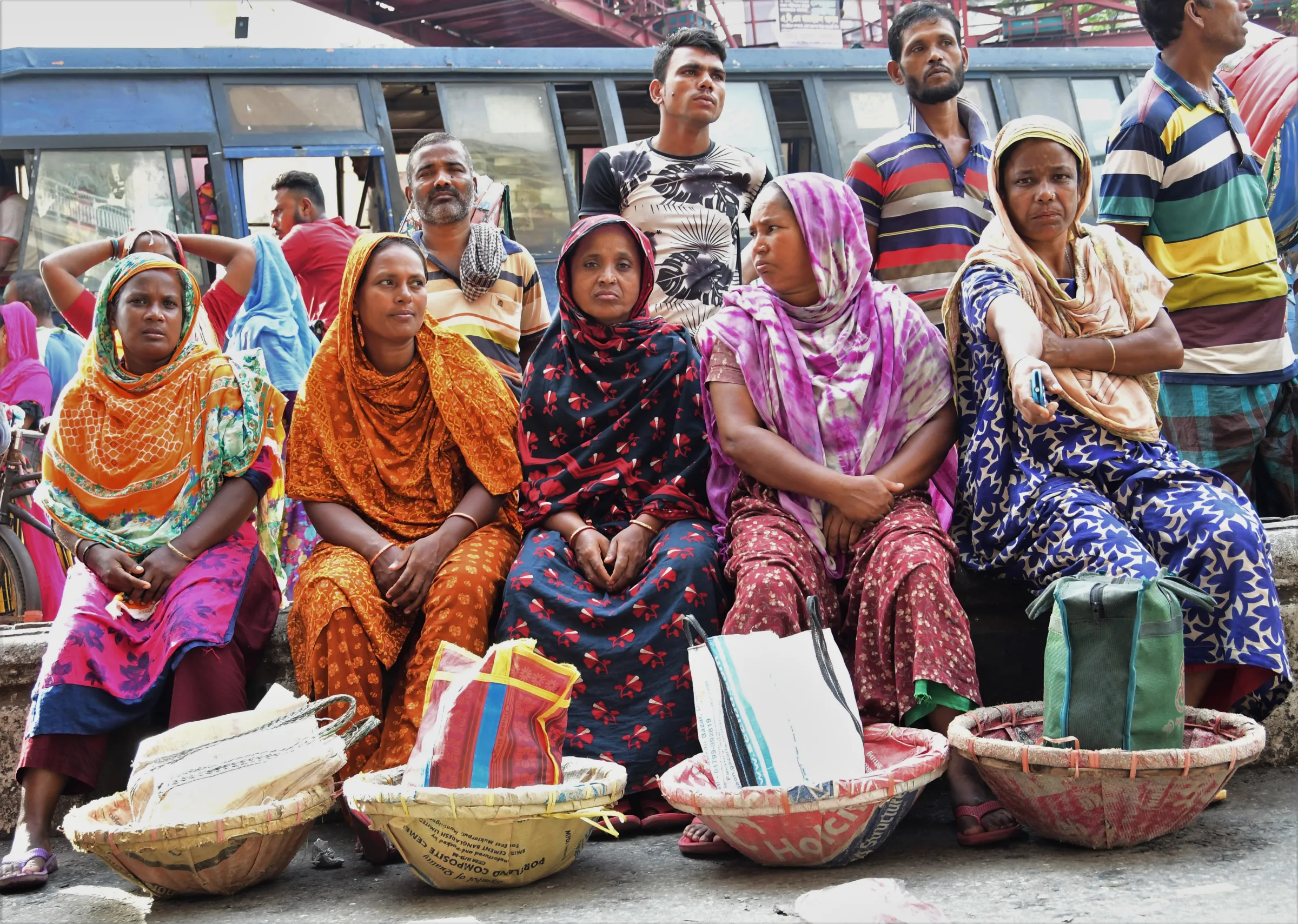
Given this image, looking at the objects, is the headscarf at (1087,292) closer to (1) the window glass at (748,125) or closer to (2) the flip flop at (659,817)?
(2) the flip flop at (659,817)

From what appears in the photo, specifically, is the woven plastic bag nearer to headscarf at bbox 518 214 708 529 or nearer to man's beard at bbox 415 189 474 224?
headscarf at bbox 518 214 708 529

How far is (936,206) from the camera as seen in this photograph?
12.8 ft

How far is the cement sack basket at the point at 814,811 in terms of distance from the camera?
2.27 m

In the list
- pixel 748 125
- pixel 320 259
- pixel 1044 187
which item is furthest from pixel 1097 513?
pixel 748 125

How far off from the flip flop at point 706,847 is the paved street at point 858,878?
2 cm

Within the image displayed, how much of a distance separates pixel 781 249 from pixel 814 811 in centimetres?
154

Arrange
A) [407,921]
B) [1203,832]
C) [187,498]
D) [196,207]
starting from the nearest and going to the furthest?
1. [407,921]
2. [1203,832]
3. [187,498]
4. [196,207]

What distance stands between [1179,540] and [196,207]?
6458 millimetres

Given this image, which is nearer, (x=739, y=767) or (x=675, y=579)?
(x=739, y=767)

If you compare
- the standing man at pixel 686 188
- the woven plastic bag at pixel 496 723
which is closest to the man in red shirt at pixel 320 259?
the standing man at pixel 686 188

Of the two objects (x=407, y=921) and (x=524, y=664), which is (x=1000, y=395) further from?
(x=407, y=921)

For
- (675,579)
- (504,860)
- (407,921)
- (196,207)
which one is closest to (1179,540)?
(675,579)

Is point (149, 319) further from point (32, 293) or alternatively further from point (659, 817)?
point (32, 293)

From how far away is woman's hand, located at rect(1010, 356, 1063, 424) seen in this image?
2682 millimetres
